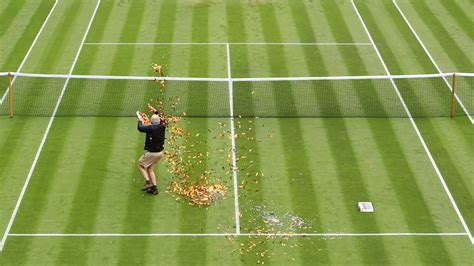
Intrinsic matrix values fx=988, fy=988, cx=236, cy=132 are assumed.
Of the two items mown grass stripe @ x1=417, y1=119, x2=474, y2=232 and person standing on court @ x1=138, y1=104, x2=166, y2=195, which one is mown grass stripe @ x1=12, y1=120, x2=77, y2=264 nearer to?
person standing on court @ x1=138, y1=104, x2=166, y2=195

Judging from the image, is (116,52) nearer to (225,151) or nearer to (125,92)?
(125,92)

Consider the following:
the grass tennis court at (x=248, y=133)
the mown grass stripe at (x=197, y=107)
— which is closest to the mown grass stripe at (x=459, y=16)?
the grass tennis court at (x=248, y=133)

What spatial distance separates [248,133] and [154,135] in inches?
194

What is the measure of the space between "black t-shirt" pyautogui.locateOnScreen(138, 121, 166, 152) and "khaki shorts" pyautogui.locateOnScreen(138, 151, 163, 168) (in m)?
0.12

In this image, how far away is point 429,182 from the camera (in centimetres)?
2659

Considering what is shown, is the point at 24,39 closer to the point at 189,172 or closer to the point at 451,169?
the point at 189,172

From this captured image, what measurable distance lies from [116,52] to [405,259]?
16344 mm

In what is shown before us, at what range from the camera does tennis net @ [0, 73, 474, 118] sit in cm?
3080

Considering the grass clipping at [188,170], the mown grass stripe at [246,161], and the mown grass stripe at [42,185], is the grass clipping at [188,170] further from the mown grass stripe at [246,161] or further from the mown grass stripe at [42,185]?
the mown grass stripe at [42,185]

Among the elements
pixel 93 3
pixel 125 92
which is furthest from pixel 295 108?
pixel 93 3

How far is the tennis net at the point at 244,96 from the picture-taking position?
1212 inches

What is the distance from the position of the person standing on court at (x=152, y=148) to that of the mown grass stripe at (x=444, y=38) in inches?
542

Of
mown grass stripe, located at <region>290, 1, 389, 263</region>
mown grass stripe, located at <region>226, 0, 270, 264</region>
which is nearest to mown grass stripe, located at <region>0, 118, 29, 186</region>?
mown grass stripe, located at <region>226, 0, 270, 264</region>

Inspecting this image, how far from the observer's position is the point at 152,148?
2523 centimetres
